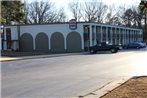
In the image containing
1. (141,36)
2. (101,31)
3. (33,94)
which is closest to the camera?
(33,94)

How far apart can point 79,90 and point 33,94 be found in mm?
1825

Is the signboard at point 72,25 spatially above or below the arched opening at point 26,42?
above

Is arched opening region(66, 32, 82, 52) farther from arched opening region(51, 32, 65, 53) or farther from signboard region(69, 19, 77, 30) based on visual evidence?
arched opening region(51, 32, 65, 53)

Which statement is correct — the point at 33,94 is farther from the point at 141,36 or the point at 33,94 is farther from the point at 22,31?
the point at 141,36

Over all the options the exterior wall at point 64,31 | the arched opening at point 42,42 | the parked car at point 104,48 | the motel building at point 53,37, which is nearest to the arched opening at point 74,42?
the motel building at point 53,37

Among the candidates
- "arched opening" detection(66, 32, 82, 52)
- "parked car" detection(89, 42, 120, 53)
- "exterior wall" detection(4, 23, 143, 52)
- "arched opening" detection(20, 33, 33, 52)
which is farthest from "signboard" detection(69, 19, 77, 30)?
"parked car" detection(89, 42, 120, 53)

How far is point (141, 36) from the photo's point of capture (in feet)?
379

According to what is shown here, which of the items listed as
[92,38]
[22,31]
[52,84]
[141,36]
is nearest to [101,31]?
[92,38]

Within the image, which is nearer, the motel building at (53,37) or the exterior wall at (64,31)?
the motel building at (53,37)

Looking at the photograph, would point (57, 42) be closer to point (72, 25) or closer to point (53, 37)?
point (53, 37)

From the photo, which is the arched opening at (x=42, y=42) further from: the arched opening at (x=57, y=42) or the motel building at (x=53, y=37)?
the arched opening at (x=57, y=42)

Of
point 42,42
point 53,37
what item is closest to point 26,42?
point 42,42

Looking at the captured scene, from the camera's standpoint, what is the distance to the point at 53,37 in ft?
230

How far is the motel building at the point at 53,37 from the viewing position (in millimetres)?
68312
